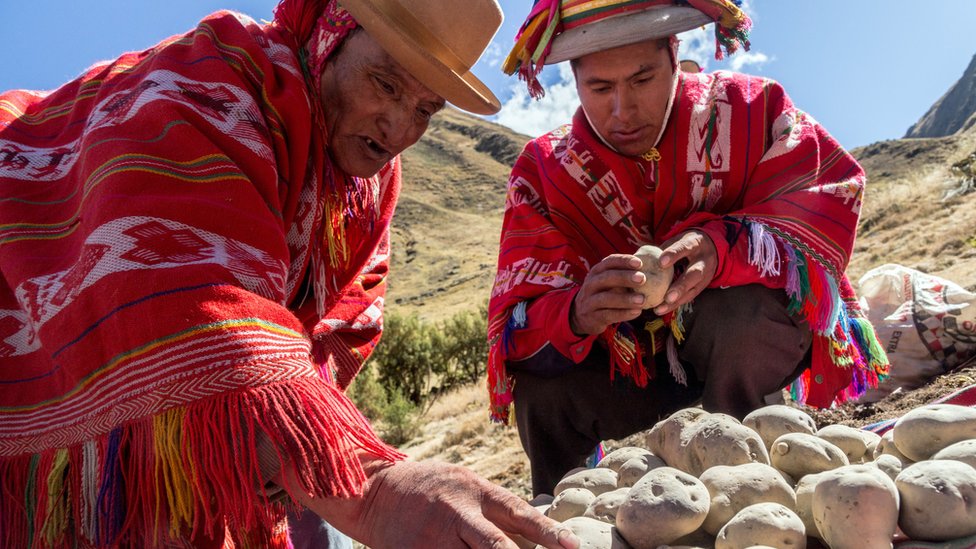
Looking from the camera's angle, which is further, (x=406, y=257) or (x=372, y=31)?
(x=406, y=257)

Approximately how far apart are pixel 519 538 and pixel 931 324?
3037 mm

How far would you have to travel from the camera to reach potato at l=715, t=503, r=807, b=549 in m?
1.38

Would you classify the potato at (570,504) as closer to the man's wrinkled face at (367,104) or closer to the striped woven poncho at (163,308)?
the striped woven poncho at (163,308)

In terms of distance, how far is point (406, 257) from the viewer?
4447 cm

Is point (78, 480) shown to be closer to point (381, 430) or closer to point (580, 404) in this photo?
point (580, 404)

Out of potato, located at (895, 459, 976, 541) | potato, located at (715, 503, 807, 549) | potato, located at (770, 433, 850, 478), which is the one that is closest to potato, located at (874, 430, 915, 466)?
potato, located at (770, 433, 850, 478)

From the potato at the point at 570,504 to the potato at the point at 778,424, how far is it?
51 cm

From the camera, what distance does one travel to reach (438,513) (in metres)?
1.35

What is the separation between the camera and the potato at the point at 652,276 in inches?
93.6

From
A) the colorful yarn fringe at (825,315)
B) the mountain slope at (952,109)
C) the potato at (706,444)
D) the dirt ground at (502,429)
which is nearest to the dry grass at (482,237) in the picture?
the dirt ground at (502,429)

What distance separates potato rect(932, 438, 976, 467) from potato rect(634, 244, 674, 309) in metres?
0.98

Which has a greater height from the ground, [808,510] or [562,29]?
[562,29]

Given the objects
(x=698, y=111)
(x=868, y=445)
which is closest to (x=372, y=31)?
(x=698, y=111)

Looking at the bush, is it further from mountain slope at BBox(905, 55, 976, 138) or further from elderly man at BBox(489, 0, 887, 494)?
mountain slope at BBox(905, 55, 976, 138)
